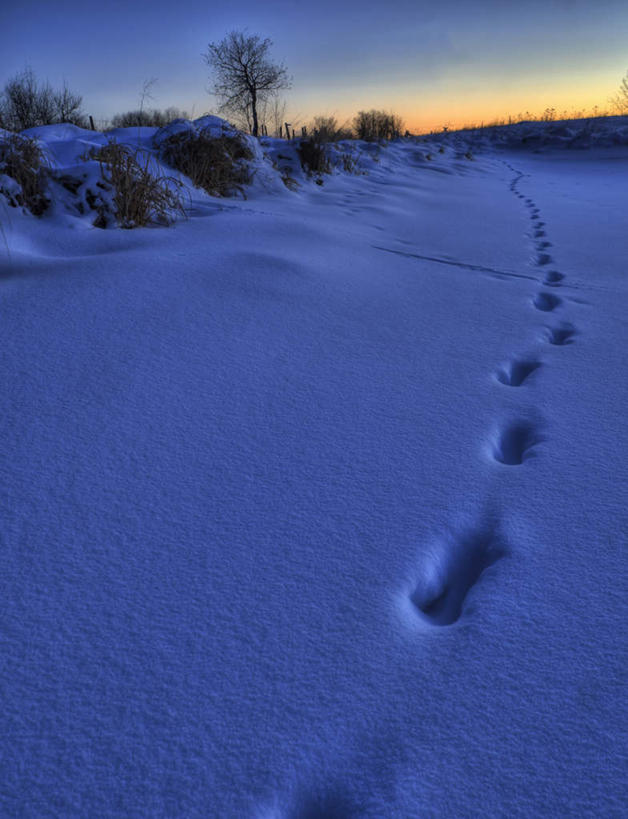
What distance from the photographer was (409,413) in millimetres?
1145

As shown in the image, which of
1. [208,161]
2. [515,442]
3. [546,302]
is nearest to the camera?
[515,442]

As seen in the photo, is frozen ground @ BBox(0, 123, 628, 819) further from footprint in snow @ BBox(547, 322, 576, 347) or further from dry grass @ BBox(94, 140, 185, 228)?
dry grass @ BBox(94, 140, 185, 228)

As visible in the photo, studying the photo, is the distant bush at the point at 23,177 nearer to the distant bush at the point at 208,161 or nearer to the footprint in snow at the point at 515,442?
the distant bush at the point at 208,161

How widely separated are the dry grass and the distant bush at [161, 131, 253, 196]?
903 mm

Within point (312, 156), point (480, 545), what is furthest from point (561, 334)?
point (312, 156)

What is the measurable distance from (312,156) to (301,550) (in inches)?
183

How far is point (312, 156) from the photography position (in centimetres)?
468

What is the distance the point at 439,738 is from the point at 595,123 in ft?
66.7

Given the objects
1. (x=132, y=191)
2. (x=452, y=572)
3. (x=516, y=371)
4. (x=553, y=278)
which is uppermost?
(x=132, y=191)

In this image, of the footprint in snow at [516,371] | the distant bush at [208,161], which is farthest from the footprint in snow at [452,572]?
the distant bush at [208,161]

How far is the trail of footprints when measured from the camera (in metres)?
0.73

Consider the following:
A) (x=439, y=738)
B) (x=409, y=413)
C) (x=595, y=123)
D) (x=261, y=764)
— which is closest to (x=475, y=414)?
(x=409, y=413)

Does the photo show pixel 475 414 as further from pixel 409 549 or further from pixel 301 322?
→ pixel 301 322

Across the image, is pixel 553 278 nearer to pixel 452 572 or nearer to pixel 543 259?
pixel 543 259
